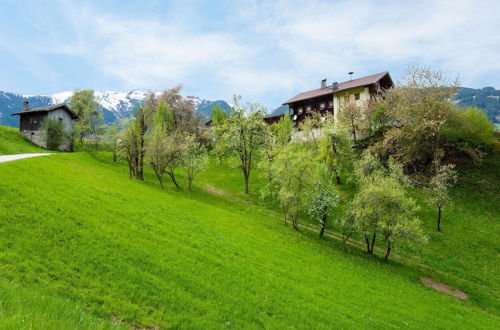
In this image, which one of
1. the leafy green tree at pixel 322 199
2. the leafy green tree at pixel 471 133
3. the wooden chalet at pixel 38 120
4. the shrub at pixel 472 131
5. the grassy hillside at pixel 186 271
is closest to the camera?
the grassy hillside at pixel 186 271

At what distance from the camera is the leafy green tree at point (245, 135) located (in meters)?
51.9

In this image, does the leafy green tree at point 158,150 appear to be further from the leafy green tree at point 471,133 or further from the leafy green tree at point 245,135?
the leafy green tree at point 471,133

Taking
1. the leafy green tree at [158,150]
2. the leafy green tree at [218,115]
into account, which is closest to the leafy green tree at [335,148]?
the leafy green tree at [158,150]

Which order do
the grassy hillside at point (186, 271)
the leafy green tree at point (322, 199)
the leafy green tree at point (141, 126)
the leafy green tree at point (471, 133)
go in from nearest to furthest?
the grassy hillside at point (186, 271)
the leafy green tree at point (322, 199)
the leafy green tree at point (141, 126)
the leafy green tree at point (471, 133)

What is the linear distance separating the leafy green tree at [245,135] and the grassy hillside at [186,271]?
22.9 m

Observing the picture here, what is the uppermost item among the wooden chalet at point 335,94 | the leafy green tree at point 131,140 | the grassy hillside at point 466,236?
the wooden chalet at point 335,94

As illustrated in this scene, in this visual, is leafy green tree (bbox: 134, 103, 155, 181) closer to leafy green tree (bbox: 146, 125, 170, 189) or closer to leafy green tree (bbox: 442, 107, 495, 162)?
leafy green tree (bbox: 146, 125, 170, 189)

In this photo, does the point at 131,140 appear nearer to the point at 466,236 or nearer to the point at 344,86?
the point at 466,236

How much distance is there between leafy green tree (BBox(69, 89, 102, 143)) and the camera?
3115 inches

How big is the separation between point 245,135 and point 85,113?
58366 millimetres

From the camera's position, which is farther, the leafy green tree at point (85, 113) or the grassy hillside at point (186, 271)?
the leafy green tree at point (85, 113)

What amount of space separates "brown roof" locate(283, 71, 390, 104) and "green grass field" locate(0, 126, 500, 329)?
5827 centimetres

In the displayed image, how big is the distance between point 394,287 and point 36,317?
25.4 m

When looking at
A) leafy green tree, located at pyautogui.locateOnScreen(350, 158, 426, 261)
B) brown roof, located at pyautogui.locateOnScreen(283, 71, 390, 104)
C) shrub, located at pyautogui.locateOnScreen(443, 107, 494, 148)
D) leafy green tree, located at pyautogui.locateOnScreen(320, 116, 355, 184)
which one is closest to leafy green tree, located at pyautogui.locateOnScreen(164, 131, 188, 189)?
leafy green tree, located at pyautogui.locateOnScreen(320, 116, 355, 184)
